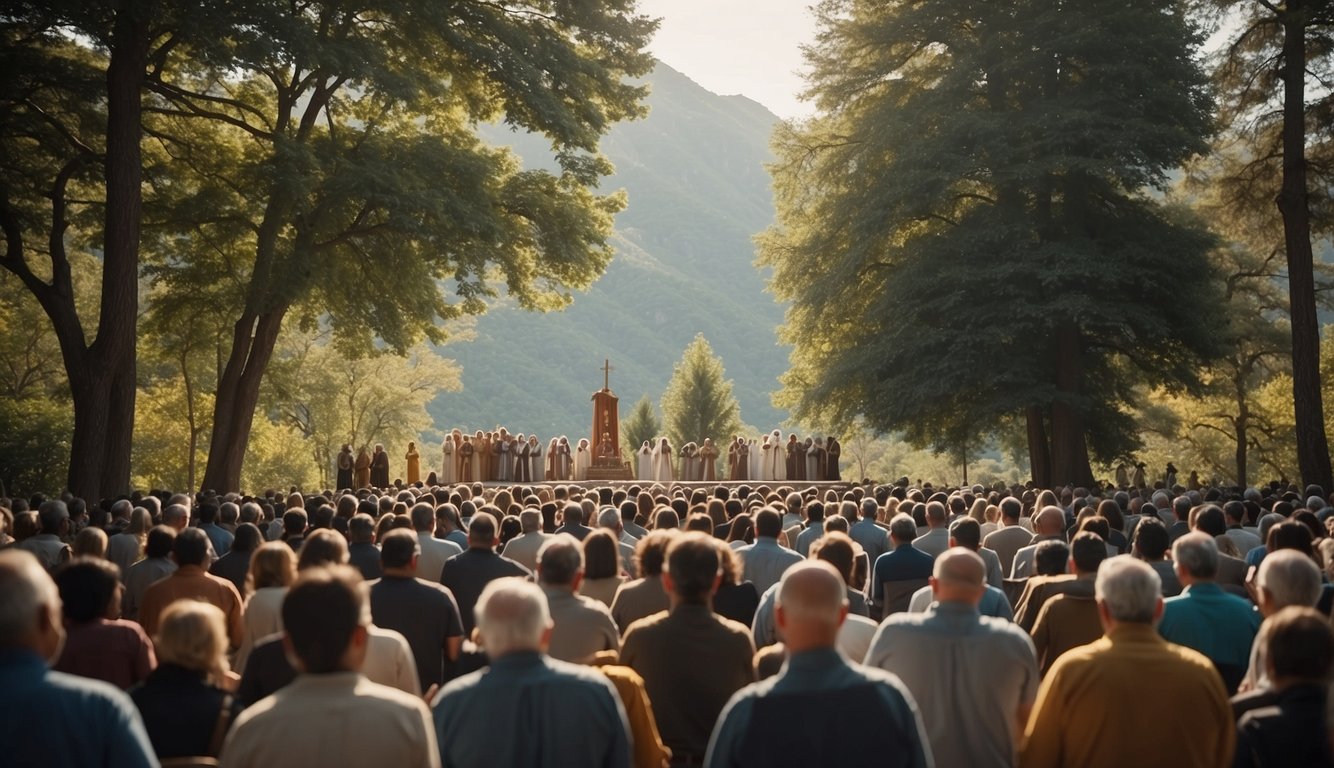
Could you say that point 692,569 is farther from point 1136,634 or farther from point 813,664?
point 1136,634

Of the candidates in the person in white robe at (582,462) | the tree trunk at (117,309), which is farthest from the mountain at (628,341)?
the tree trunk at (117,309)

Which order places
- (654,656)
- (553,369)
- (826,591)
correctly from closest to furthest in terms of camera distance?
(826,591) < (654,656) < (553,369)

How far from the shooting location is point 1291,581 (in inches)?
201

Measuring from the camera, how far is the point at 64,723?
136 inches

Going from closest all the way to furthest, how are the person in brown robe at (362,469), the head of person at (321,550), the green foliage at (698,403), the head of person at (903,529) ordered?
the head of person at (321,550)
the head of person at (903,529)
the person in brown robe at (362,469)
the green foliage at (698,403)

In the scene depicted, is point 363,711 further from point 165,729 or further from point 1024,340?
point 1024,340

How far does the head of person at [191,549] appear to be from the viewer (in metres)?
7.21

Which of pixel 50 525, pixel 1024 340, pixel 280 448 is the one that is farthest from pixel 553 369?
pixel 50 525

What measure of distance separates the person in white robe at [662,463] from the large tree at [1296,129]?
18.2 m

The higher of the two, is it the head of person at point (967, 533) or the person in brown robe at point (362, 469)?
the person in brown robe at point (362, 469)

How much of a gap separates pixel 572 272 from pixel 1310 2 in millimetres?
17370

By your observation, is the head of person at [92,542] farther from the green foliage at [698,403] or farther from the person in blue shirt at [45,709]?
the green foliage at [698,403]

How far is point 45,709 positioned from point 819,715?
2.24m

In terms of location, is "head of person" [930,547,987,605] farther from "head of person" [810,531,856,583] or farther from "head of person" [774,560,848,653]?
"head of person" [810,531,856,583]
